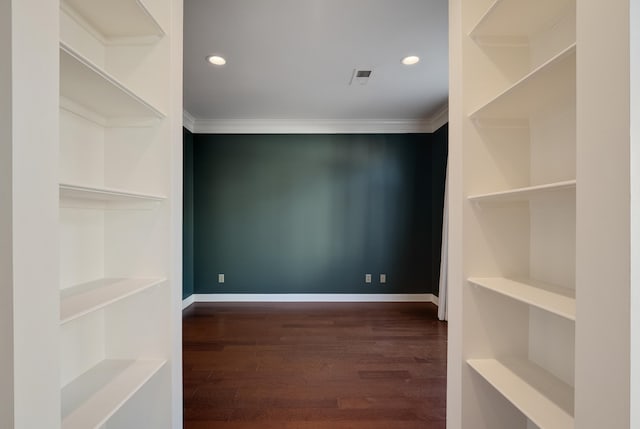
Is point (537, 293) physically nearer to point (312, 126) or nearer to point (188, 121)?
point (312, 126)

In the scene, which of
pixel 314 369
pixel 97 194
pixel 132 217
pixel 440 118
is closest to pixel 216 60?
pixel 132 217

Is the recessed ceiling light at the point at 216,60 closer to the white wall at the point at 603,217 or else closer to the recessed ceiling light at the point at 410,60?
the recessed ceiling light at the point at 410,60

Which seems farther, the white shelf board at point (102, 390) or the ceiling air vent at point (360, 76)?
the ceiling air vent at point (360, 76)

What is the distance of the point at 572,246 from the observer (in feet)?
3.86

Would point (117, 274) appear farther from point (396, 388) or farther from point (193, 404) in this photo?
point (396, 388)

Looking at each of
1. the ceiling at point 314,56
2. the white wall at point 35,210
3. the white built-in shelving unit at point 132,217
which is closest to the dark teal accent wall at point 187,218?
the ceiling at point 314,56

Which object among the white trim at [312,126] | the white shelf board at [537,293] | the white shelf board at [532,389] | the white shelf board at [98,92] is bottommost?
the white shelf board at [532,389]

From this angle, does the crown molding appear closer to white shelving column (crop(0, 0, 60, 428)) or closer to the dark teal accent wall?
the dark teal accent wall

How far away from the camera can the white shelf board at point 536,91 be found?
957 millimetres

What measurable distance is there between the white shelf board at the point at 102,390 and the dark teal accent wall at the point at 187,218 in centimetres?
282

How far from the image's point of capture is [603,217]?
2.46 ft

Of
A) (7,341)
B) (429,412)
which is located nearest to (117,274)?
(7,341)

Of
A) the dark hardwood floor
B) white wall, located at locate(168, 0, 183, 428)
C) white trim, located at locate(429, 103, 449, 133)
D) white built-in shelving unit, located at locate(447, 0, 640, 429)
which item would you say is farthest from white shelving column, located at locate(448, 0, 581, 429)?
white trim, located at locate(429, 103, 449, 133)

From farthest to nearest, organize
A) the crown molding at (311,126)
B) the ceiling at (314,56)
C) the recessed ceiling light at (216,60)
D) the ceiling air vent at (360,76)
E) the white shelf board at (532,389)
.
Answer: the crown molding at (311,126), the ceiling air vent at (360,76), the recessed ceiling light at (216,60), the ceiling at (314,56), the white shelf board at (532,389)
